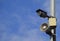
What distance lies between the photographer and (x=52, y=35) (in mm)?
9398

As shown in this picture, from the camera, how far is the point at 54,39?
9.43 m

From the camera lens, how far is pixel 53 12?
966cm

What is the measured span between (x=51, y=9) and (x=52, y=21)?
685 millimetres

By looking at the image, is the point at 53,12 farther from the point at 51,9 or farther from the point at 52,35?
the point at 52,35

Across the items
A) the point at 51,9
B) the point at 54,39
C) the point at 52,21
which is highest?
the point at 51,9

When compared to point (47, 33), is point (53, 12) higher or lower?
higher

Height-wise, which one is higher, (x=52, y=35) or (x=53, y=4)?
(x=53, y=4)

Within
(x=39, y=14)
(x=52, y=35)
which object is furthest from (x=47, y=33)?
(x=39, y=14)

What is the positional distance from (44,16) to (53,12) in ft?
1.54

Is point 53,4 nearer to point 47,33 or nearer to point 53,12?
point 53,12

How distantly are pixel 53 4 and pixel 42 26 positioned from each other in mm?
1095

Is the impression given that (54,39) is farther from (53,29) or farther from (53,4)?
(53,4)

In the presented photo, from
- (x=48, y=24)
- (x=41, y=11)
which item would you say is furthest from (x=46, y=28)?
(x=41, y=11)

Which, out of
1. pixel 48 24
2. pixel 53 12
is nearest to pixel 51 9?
pixel 53 12
